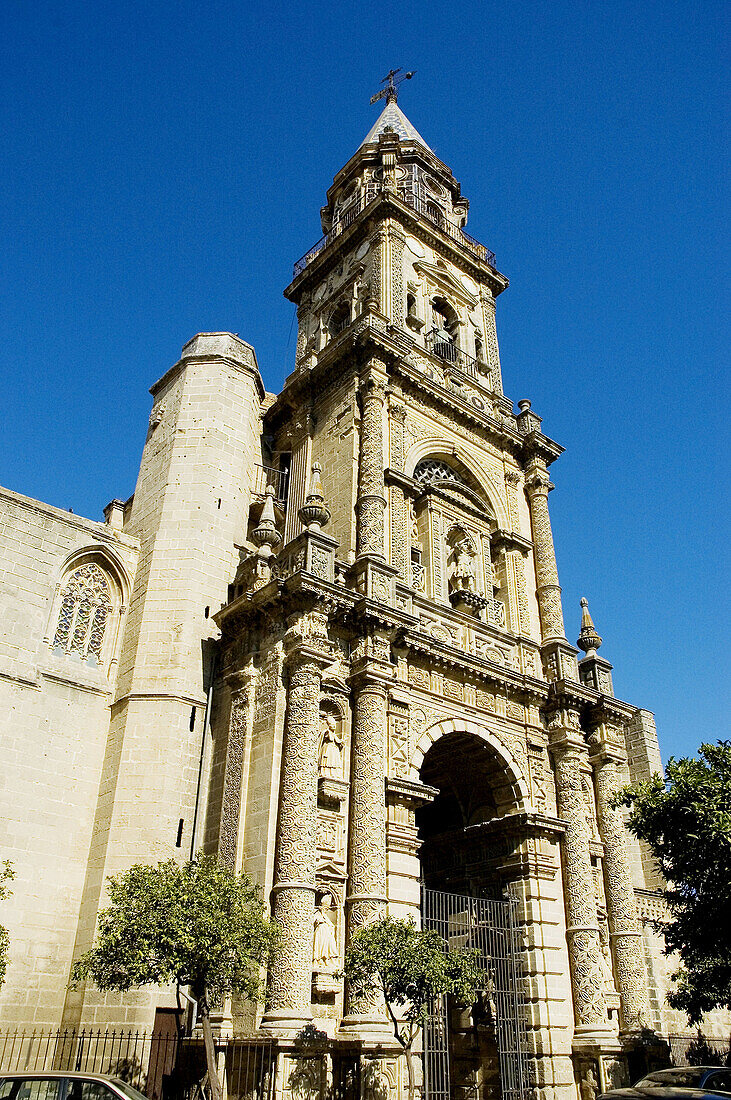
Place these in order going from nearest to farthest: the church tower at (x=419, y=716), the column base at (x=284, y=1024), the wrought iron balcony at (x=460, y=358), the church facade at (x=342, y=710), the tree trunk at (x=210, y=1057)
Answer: the tree trunk at (x=210, y=1057), the column base at (x=284, y=1024), the church tower at (x=419, y=716), the church facade at (x=342, y=710), the wrought iron balcony at (x=460, y=358)

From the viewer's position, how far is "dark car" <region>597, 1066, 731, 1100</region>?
28.8 feet

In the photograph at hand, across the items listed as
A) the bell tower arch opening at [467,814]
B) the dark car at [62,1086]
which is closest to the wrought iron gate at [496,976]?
the bell tower arch opening at [467,814]

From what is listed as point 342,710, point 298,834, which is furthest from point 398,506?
point 298,834

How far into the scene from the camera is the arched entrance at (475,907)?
54.6 feet

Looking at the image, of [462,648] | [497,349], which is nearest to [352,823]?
[462,648]

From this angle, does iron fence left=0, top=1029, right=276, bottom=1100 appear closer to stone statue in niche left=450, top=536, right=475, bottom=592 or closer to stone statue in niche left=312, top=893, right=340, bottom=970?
stone statue in niche left=312, top=893, right=340, bottom=970

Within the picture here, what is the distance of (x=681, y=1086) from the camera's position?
10.5 metres

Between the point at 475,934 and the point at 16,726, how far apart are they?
31.4 ft

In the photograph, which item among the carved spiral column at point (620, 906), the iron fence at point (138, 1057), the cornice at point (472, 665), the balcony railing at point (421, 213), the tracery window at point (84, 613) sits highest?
the balcony railing at point (421, 213)

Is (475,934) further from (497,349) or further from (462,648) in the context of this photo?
(497,349)

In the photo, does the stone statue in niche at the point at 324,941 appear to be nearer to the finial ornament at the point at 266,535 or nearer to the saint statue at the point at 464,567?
the finial ornament at the point at 266,535

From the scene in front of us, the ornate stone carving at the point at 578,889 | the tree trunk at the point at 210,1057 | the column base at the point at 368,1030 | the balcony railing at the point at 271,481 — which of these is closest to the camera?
the tree trunk at the point at 210,1057

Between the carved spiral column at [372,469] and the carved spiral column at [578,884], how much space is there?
594 centimetres

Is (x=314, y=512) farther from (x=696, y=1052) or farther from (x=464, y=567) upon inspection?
(x=696, y=1052)
